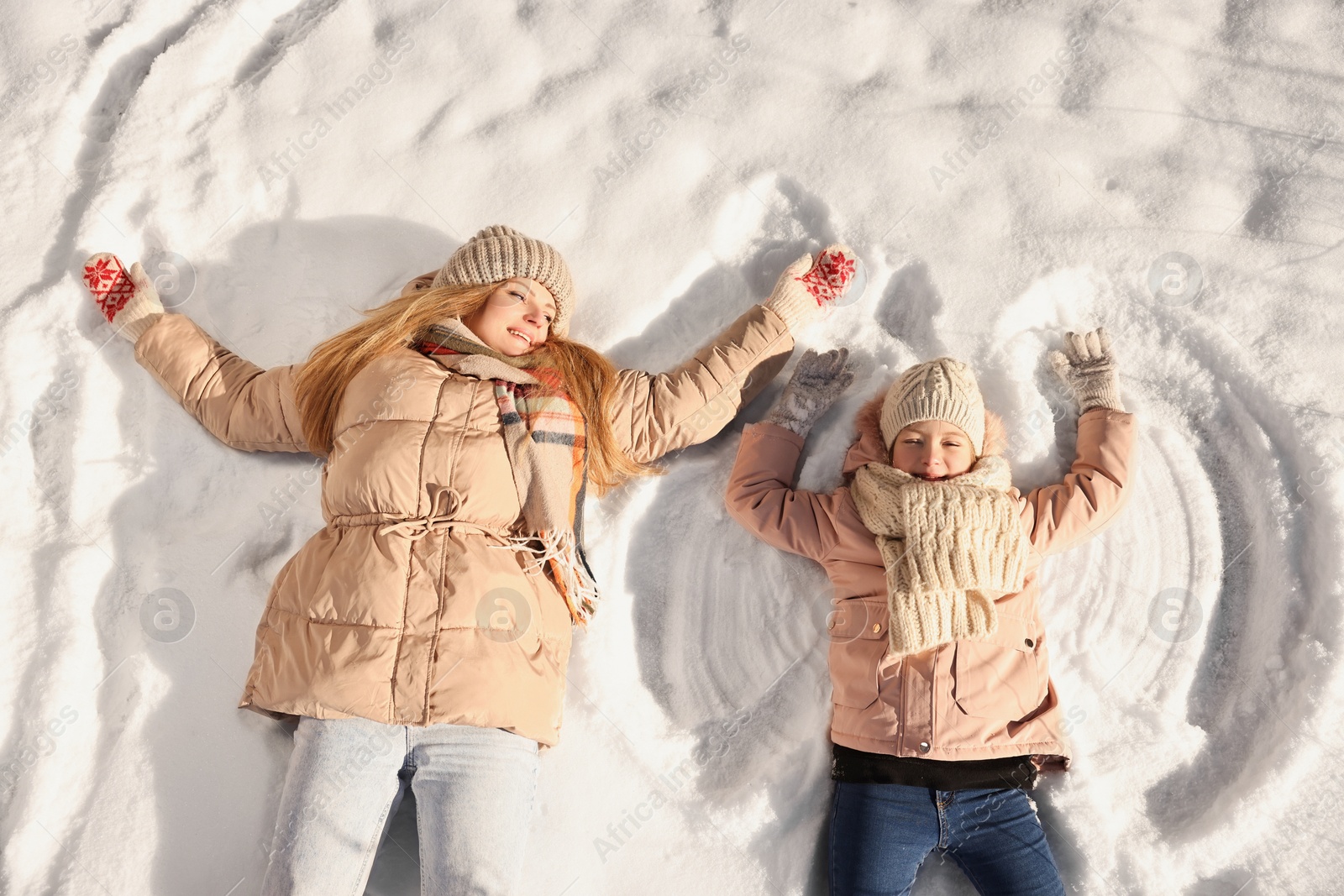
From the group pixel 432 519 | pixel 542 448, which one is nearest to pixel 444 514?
pixel 432 519

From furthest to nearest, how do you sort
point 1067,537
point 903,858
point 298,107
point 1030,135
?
point 298,107, point 1030,135, point 1067,537, point 903,858

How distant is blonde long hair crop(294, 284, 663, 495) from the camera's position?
2.77 metres

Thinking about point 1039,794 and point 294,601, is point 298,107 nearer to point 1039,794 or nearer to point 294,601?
point 294,601

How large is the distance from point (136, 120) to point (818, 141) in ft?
8.12

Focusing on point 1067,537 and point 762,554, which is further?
point 762,554

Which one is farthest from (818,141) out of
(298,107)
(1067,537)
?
(298,107)

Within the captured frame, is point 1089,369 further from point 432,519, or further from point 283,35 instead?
point 283,35

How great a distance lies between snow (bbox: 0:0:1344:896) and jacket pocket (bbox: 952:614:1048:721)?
1.12 feet

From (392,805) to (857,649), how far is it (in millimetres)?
1374

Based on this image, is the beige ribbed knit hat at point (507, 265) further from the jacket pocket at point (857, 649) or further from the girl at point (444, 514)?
the jacket pocket at point (857, 649)

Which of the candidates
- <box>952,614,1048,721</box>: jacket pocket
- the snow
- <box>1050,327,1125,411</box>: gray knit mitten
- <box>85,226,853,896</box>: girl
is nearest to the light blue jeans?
<box>85,226,853,896</box>: girl

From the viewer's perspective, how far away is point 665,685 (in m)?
2.96

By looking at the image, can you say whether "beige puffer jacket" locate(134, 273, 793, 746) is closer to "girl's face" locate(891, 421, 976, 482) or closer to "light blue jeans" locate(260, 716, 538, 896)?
"light blue jeans" locate(260, 716, 538, 896)

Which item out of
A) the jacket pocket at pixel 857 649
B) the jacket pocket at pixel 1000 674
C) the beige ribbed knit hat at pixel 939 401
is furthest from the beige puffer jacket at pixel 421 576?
the jacket pocket at pixel 1000 674
